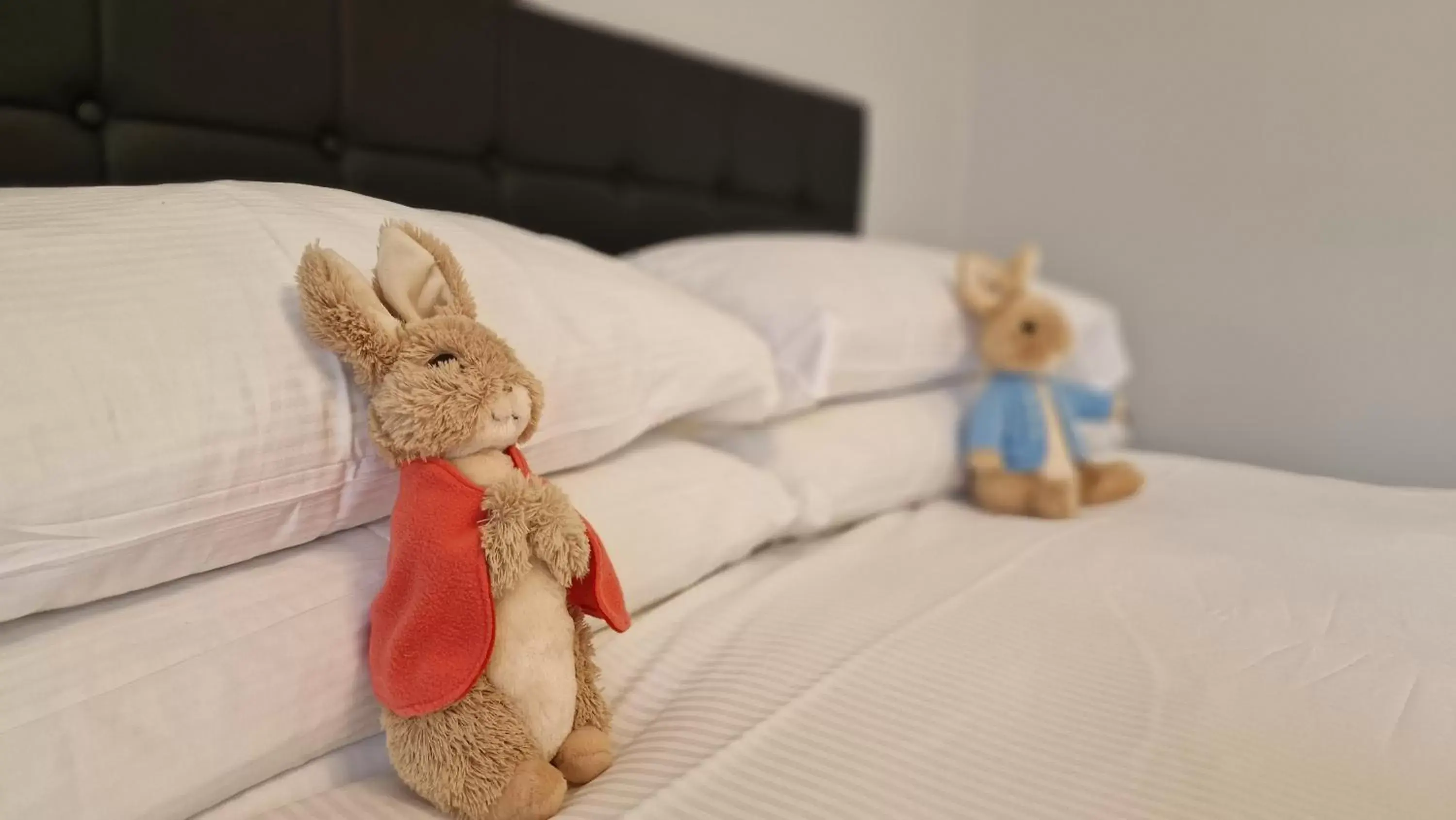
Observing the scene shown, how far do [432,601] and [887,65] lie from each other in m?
1.80

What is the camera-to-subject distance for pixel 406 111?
3.39 ft

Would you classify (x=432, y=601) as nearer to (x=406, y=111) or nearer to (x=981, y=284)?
(x=406, y=111)

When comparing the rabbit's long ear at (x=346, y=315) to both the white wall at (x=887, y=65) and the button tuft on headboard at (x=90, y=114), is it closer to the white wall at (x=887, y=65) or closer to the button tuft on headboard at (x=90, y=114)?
the button tuft on headboard at (x=90, y=114)

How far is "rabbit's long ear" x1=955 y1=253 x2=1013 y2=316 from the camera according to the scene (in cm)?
131

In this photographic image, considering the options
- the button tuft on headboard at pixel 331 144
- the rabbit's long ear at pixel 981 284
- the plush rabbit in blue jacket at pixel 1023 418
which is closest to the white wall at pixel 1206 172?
the button tuft on headboard at pixel 331 144

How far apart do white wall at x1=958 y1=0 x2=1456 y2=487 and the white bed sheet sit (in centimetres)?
50

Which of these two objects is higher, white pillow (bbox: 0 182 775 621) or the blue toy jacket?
white pillow (bbox: 0 182 775 621)

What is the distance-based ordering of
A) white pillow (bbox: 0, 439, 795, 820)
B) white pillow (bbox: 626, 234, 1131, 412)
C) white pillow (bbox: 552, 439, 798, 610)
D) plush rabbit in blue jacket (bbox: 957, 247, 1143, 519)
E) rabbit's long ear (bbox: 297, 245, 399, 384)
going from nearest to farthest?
white pillow (bbox: 0, 439, 795, 820) < rabbit's long ear (bbox: 297, 245, 399, 384) < white pillow (bbox: 552, 439, 798, 610) < white pillow (bbox: 626, 234, 1131, 412) < plush rabbit in blue jacket (bbox: 957, 247, 1143, 519)

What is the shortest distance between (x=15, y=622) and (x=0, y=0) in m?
0.54

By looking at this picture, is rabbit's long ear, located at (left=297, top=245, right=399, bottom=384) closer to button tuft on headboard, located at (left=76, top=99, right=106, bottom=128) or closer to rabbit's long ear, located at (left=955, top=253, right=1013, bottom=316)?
button tuft on headboard, located at (left=76, top=99, right=106, bottom=128)

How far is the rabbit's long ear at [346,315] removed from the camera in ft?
1.91

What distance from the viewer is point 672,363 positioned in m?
0.88

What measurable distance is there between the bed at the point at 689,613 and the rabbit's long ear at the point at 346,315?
0.15 feet

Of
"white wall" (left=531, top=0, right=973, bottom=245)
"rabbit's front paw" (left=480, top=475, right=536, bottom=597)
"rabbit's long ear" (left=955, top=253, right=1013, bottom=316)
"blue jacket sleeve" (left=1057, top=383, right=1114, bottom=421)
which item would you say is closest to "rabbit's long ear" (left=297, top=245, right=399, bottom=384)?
"rabbit's front paw" (left=480, top=475, right=536, bottom=597)
